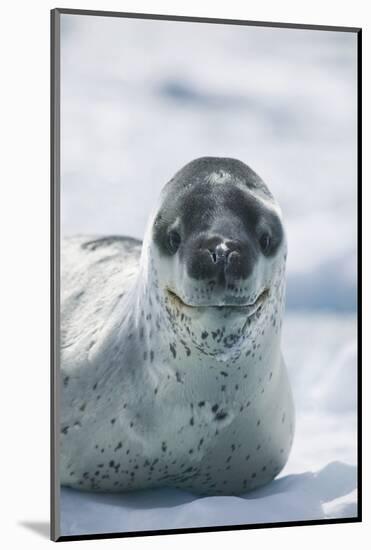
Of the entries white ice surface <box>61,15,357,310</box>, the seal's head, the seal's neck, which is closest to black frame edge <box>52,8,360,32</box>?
white ice surface <box>61,15,357,310</box>

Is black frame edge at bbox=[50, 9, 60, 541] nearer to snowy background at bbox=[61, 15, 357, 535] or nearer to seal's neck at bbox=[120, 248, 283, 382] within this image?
snowy background at bbox=[61, 15, 357, 535]

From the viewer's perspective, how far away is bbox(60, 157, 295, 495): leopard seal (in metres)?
3.44

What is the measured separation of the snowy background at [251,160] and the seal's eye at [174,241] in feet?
1.63

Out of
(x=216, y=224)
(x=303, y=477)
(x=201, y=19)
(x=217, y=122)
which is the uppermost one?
(x=201, y=19)

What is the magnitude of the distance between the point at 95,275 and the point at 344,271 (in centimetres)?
97

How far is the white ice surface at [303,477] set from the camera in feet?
12.5

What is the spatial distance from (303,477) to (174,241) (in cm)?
124

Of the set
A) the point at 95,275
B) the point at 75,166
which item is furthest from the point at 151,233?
the point at 95,275

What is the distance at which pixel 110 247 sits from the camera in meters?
4.50

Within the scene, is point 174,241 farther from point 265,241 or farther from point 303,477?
point 303,477

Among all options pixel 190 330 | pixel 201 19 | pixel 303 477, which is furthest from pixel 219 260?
pixel 303 477

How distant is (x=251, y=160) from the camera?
4211 mm

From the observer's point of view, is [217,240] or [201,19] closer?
[217,240]

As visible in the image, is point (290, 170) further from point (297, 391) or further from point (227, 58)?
point (297, 391)
